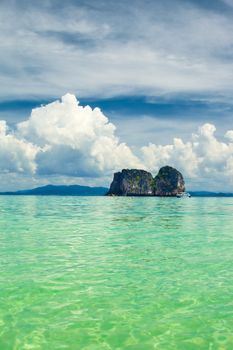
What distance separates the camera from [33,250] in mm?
23016

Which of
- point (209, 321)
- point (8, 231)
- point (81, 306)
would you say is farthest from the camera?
point (8, 231)

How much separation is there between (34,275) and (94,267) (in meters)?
2.87

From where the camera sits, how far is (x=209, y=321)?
35.9 feet

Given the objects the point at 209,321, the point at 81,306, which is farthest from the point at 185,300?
the point at 81,306

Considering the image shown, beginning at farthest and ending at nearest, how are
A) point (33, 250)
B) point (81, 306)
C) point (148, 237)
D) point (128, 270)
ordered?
1. point (148, 237)
2. point (33, 250)
3. point (128, 270)
4. point (81, 306)

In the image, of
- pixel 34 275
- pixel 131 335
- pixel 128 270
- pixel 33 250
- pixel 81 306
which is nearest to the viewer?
pixel 131 335

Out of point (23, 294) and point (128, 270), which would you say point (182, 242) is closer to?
point (128, 270)

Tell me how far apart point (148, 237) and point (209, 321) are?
61.4 ft

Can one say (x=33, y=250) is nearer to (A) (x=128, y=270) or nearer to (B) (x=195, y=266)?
(A) (x=128, y=270)

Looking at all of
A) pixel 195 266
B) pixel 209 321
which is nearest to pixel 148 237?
pixel 195 266

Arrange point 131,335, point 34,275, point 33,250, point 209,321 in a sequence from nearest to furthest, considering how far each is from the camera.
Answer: point 131,335
point 209,321
point 34,275
point 33,250

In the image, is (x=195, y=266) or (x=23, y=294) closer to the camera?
(x=23, y=294)

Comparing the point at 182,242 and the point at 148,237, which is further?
the point at 148,237

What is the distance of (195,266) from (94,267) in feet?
14.7
